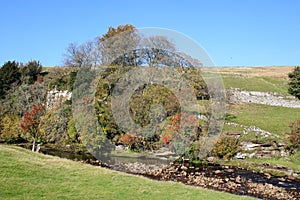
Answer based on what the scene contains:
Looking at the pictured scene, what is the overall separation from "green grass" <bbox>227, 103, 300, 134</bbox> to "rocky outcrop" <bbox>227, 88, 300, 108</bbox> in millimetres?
1830

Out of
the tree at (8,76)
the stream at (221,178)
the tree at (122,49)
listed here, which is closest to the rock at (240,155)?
the stream at (221,178)

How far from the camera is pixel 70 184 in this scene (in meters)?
12.6

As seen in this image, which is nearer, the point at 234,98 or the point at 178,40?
the point at 178,40

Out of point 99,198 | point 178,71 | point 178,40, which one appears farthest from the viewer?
point 178,71

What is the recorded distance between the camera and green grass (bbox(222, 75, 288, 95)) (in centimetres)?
4769

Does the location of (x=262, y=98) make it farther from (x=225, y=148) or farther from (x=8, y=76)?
(x=8, y=76)

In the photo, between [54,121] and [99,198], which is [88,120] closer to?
[54,121]

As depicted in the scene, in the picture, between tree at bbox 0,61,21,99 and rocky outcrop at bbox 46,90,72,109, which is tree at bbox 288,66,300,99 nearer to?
rocky outcrop at bbox 46,90,72,109

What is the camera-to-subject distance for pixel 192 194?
13016 mm

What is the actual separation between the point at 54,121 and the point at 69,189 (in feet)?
60.6

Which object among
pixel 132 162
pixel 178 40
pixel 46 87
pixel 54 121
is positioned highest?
pixel 178 40

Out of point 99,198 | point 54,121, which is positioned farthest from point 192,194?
point 54,121

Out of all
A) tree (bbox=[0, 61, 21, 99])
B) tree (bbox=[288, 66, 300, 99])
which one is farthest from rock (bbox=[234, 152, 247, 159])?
tree (bbox=[0, 61, 21, 99])

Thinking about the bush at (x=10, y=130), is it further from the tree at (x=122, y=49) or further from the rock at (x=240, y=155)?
the rock at (x=240, y=155)
